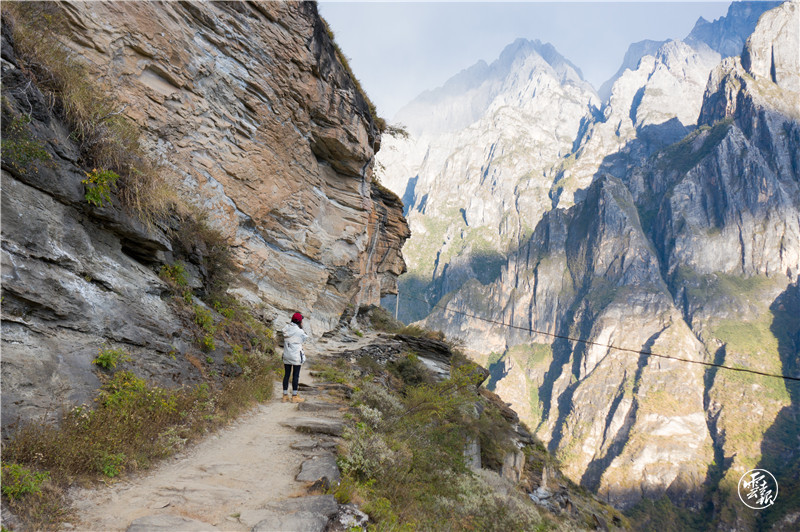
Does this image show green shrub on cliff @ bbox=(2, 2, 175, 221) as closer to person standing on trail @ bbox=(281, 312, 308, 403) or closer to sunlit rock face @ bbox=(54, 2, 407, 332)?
sunlit rock face @ bbox=(54, 2, 407, 332)

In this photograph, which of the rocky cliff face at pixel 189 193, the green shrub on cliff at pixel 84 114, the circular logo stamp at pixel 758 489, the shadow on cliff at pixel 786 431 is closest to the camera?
the rocky cliff face at pixel 189 193

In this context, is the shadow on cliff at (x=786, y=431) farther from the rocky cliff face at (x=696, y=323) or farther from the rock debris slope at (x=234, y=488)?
the rock debris slope at (x=234, y=488)

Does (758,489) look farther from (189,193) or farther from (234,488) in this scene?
(189,193)

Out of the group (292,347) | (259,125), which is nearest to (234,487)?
(292,347)

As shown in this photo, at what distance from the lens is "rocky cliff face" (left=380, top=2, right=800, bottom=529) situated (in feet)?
393

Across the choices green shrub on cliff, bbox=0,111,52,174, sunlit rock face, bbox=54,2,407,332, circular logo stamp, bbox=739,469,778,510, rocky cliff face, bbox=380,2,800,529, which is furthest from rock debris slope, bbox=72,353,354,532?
rocky cliff face, bbox=380,2,800,529

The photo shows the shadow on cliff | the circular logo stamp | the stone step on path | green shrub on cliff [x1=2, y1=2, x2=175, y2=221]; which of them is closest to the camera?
the stone step on path

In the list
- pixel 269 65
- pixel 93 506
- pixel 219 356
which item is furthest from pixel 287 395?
pixel 269 65

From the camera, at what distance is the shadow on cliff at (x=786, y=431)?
78.9 meters

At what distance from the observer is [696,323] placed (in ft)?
518

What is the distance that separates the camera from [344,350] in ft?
47.2

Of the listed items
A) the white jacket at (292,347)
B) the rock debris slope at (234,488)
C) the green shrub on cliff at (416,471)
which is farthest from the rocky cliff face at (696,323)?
the rock debris slope at (234,488)

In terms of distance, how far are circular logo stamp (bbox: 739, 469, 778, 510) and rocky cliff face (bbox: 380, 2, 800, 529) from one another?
3332mm

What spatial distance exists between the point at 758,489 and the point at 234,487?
131123 mm
